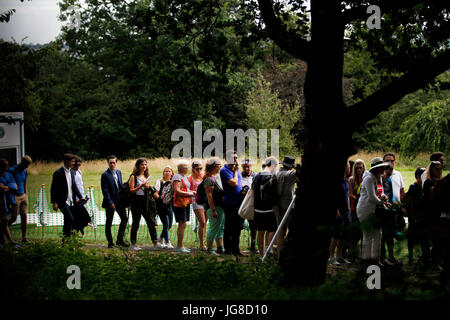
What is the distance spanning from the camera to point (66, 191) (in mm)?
10883

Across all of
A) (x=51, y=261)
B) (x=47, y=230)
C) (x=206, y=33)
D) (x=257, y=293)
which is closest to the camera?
(x=257, y=293)

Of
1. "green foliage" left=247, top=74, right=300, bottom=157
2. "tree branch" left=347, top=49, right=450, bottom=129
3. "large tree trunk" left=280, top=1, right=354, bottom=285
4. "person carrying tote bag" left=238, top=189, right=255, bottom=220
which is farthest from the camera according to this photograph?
"green foliage" left=247, top=74, right=300, bottom=157

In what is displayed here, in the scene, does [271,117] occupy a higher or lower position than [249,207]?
higher

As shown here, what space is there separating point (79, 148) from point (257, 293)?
3880cm

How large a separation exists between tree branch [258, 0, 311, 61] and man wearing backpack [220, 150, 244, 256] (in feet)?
12.3

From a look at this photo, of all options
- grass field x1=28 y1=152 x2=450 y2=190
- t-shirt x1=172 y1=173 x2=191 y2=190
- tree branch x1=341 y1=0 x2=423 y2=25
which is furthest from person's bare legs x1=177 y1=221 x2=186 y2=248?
grass field x1=28 y1=152 x2=450 y2=190

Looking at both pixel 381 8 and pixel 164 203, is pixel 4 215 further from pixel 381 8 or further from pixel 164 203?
pixel 381 8

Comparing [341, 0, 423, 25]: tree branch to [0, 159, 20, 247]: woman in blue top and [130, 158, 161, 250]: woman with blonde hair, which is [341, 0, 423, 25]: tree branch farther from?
[0, 159, 20, 247]: woman in blue top

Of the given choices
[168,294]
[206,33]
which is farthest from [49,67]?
[168,294]

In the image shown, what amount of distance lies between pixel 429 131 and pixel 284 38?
22.6 m

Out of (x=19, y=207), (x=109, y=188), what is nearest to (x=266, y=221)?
(x=109, y=188)

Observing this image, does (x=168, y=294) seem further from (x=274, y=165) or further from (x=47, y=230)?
(x=47, y=230)

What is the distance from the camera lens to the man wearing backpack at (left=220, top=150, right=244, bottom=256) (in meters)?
10.5
